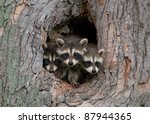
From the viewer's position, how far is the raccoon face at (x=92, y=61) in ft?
19.8

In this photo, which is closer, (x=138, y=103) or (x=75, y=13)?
(x=138, y=103)

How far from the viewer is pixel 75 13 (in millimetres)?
6309

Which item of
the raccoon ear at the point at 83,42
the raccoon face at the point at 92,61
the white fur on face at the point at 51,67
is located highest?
the raccoon ear at the point at 83,42

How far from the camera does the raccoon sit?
633 cm

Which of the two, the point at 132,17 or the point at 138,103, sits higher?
the point at 132,17

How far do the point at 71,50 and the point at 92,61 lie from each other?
274 millimetres

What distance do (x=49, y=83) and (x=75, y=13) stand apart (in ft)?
2.96

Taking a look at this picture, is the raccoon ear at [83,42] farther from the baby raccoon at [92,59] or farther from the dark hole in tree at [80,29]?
the dark hole in tree at [80,29]

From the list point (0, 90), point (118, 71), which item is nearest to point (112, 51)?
point (118, 71)

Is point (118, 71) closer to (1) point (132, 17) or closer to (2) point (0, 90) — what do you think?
(1) point (132, 17)

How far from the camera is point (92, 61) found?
6.29 m

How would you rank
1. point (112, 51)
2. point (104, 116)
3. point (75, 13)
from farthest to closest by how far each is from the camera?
point (75, 13)
point (112, 51)
point (104, 116)

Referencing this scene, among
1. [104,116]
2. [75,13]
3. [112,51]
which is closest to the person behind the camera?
[104,116]

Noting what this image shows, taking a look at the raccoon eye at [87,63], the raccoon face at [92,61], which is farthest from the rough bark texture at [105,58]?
the raccoon eye at [87,63]
